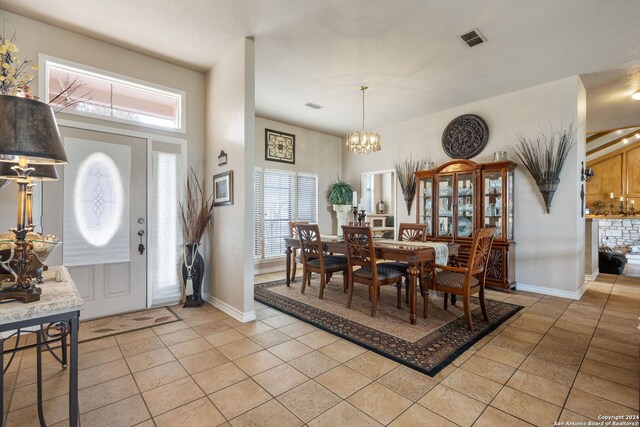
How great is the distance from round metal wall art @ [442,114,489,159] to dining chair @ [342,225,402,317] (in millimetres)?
2833

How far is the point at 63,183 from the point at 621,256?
30.2 ft

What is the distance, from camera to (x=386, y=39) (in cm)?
313

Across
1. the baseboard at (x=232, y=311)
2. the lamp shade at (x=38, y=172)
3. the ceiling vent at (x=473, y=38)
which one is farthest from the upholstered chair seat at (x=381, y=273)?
the lamp shade at (x=38, y=172)

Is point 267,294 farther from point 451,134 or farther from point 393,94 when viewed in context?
point 451,134

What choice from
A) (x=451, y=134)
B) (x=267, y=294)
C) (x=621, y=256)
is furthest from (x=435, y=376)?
(x=621, y=256)

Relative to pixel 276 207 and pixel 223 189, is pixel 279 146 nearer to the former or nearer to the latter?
pixel 276 207

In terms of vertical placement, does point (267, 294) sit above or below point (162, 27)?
below

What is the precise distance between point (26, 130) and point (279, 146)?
4885 millimetres

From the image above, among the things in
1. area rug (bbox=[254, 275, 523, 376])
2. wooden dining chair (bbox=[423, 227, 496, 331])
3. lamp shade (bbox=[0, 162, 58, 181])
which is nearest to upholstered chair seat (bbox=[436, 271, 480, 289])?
wooden dining chair (bbox=[423, 227, 496, 331])

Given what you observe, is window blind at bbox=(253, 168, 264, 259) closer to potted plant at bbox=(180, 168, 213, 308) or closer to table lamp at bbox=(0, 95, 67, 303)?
potted plant at bbox=(180, 168, 213, 308)

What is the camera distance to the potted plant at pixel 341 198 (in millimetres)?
6555

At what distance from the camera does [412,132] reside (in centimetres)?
577

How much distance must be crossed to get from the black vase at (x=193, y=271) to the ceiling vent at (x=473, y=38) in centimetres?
394

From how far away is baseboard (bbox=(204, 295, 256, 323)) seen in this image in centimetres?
314
